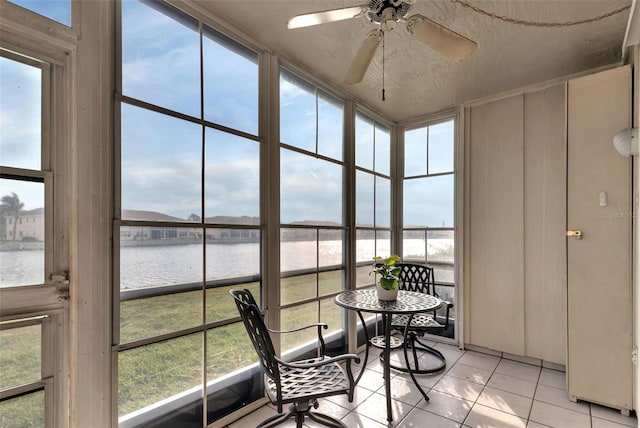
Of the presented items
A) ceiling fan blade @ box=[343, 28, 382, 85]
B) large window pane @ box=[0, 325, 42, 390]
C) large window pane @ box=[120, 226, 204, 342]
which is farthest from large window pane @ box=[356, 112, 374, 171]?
large window pane @ box=[0, 325, 42, 390]

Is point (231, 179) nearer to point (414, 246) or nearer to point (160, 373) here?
point (160, 373)

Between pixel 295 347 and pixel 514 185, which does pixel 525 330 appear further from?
pixel 295 347

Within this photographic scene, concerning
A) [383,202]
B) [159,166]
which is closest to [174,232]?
[159,166]

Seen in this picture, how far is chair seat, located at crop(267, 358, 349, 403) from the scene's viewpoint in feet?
5.28

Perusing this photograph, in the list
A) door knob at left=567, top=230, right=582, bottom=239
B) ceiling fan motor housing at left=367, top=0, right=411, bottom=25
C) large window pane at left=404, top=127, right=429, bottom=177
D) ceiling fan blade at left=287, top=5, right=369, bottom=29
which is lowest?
door knob at left=567, top=230, right=582, bottom=239

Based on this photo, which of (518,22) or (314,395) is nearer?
(314,395)

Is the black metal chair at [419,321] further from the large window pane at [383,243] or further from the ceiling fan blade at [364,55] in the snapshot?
the ceiling fan blade at [364,55]

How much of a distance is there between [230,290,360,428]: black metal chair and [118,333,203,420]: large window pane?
0.45 m

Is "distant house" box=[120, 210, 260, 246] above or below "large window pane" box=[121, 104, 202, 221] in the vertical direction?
below

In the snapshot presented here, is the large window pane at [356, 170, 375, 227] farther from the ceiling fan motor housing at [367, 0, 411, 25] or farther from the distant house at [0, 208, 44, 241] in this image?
the distant house at [0, 208, 44, 241]

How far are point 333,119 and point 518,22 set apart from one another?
1566 millimetres

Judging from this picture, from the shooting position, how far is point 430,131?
3.67 m

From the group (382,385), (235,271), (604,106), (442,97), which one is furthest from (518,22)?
(382,385)

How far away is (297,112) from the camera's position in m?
2.58
